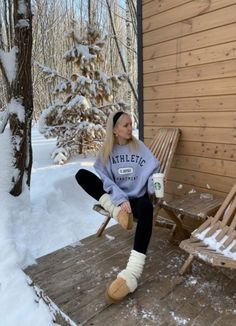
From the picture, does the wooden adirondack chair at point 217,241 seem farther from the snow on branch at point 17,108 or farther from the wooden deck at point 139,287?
the snow on branch at point 17,108

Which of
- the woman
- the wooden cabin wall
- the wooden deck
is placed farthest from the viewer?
the wooden cabin wall

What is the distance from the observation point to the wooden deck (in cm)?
182

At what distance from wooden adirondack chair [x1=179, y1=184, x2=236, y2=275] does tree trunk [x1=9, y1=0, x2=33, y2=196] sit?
2.07 meters

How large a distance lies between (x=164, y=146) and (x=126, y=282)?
161cm

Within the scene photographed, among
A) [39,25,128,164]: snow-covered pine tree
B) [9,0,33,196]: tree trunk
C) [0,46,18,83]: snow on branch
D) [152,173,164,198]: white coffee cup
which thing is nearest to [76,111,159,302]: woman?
[152,173,164,198]: white coffee cup

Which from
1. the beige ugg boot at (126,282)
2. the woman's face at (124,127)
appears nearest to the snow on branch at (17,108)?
the woman's face at (124,127)

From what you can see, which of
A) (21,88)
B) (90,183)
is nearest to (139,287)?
(90,183)

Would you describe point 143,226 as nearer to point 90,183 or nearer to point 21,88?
point 90,183

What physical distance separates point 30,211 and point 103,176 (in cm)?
123

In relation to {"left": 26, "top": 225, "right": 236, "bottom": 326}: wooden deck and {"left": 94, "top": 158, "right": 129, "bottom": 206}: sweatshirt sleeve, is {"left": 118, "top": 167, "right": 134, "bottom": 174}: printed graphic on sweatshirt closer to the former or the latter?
{"left": 94, "top": 158, "right": 129, "bottom": 206}: sweatshirt sleeve

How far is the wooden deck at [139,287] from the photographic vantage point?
1.82 meters

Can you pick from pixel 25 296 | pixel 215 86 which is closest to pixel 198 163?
pixel 215 86

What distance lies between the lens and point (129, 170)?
2553 mm

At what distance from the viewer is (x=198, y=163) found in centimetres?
298
